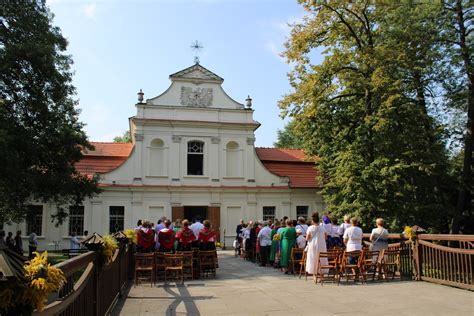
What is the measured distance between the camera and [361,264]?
33.8 ft

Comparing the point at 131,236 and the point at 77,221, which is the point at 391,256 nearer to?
the point at 131,236

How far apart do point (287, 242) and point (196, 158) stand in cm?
1432

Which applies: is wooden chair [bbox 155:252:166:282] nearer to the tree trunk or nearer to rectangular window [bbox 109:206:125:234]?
rectangular window [bbox 109:206:125:234]

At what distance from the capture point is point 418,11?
61.0 feet

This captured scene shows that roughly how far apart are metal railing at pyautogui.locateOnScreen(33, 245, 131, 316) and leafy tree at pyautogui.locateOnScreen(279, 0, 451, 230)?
516 inches

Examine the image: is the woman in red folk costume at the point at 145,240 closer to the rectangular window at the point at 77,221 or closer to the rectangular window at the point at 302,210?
the rectangular window at the point at 77,221

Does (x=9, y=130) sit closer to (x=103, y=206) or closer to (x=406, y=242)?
(x=103, y=206)

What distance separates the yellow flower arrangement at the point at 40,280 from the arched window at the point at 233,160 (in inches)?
917

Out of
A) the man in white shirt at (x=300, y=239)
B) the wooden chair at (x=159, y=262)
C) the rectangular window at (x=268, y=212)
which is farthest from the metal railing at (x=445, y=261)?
the rectangular window at (x=268, y=212)

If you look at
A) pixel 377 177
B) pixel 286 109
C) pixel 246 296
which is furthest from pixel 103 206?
pixel 246 296

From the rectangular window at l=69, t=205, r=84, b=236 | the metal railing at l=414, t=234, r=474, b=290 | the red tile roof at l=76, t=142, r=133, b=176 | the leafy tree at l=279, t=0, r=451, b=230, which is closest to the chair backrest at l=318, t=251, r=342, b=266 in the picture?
the metal railing at l=414, t=234, r=474, b=290

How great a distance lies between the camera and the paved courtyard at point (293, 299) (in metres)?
7.06

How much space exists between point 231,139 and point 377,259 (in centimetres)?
1689

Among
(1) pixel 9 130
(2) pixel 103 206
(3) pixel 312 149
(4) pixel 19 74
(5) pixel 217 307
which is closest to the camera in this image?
(5) pixel 217 307
